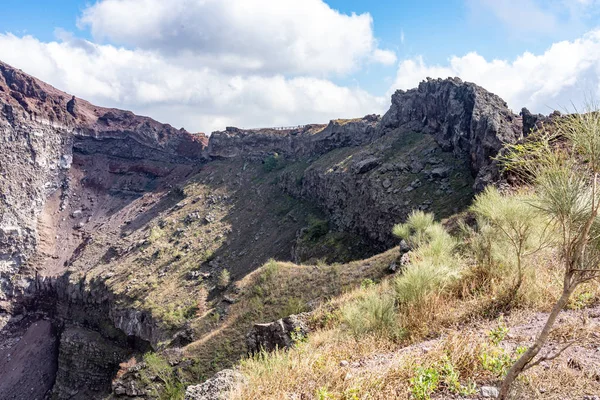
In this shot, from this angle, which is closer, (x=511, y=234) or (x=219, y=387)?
(x=219, y=387)

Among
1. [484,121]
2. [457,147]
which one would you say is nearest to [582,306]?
[484,121]

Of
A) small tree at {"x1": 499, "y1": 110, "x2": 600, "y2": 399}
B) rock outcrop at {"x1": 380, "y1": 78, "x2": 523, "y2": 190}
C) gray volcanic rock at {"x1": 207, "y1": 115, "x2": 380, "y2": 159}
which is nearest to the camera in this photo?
small tree at {"x1": 499, "y1": 110, "x2": 600, "y2": 399}

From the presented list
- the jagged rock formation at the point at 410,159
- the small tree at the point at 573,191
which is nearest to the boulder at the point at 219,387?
the small tree at the point at 573,191

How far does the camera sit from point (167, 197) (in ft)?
179

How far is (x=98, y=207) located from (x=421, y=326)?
64.2 m

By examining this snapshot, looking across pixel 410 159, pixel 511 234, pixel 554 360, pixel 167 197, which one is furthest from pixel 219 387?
pixel 167 197

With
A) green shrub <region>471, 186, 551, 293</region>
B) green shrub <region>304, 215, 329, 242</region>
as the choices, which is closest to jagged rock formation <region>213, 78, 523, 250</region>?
green shrub <region>304, 215, 329, 242</region>

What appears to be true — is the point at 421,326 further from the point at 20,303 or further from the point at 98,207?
the point at 98,207

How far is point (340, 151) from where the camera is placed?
141ft

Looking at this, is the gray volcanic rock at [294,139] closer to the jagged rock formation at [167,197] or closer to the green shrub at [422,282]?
the jagged rock formation at [167,197]

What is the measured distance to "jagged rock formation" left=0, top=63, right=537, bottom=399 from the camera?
1104 inches

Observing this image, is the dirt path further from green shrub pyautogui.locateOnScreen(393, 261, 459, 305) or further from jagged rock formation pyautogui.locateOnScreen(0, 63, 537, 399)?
jagged rock formation pyautogui.locateOnScreen(0, 63, 537, 399)

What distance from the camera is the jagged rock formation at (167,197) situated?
92.0 feet

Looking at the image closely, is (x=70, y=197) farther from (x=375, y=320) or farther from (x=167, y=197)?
(x=375, y=320)
